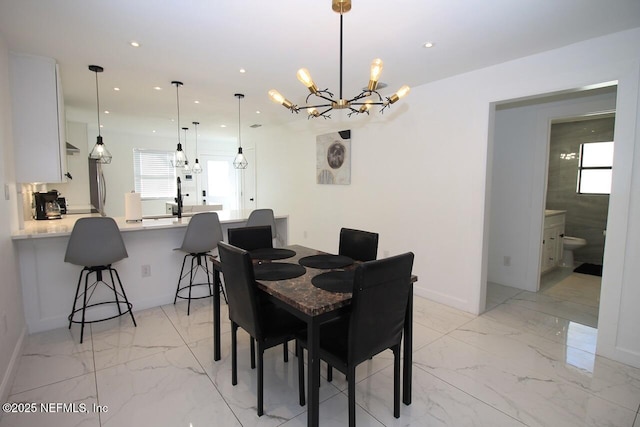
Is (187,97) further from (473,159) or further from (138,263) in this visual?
(473,159)

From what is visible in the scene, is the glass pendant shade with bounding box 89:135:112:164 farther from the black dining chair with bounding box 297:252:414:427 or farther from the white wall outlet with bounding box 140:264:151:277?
the black dining chair with bounding box 297:252:414:427

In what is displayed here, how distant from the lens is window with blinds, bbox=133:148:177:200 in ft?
24.4

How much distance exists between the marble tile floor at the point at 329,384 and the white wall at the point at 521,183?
1181 mm

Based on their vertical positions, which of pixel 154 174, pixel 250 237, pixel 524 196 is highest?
pixel 154 174

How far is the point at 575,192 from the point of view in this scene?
536 centimetres

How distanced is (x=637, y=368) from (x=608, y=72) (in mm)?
2219

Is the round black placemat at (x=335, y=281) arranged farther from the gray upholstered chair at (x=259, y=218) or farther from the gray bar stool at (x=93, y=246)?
the gray bar stool at (x=93, y=246)

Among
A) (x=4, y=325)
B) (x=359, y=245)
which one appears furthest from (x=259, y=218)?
(x=4, y=325)

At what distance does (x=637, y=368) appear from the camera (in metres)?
2.31

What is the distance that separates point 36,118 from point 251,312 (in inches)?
111

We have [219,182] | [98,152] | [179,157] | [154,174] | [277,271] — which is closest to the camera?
[277,271]

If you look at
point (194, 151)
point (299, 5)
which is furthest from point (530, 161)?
point (194, 151)

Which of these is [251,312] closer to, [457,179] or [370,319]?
[370,319]

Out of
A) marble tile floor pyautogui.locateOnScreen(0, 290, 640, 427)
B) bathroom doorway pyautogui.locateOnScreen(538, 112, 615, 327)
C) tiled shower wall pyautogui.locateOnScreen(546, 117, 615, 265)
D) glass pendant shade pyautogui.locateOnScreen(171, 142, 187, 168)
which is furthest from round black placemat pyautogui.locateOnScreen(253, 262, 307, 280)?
tiled shower wall pyautogui.locateOnScreen(546, 117, 615, 265)
